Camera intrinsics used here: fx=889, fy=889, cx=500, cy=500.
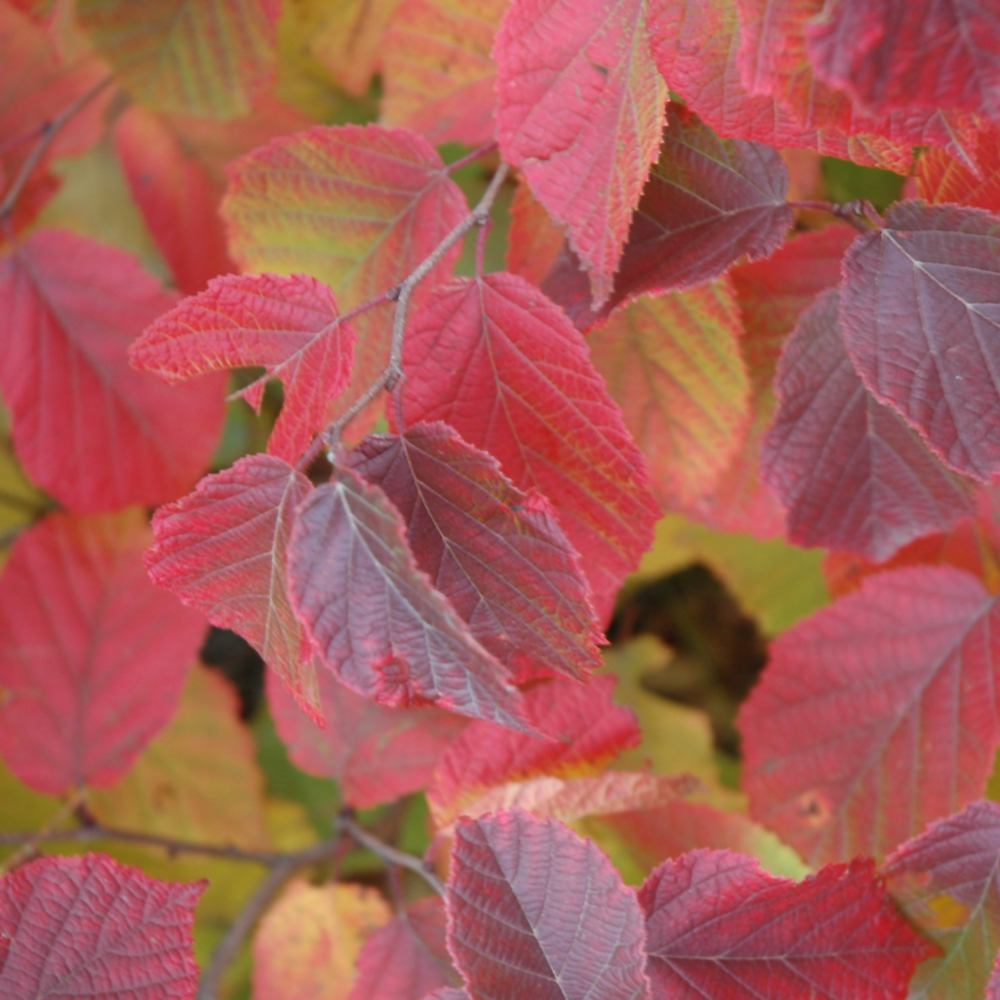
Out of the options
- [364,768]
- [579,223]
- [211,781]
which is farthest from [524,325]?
[211,781]

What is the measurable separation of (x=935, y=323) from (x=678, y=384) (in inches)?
10.5

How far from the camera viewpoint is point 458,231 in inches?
22.8

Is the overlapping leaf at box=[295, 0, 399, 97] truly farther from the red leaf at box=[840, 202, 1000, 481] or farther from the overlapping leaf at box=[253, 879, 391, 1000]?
the overlapping leaf at box=[253, 879, 391, 1000]

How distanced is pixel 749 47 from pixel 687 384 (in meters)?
0.37

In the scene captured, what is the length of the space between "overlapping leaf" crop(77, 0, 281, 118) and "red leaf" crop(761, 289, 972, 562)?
0.65 m

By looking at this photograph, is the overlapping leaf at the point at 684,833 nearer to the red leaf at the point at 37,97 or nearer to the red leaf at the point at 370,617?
the red leaf at the point at 370,617

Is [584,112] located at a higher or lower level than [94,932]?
higher

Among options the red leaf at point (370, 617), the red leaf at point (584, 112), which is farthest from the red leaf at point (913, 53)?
the red leaf at point (370, 617)

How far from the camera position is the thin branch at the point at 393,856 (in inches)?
28.2

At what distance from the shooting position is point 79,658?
1.06m

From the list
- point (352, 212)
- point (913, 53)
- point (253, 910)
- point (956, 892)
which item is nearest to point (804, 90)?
point (913, 53)

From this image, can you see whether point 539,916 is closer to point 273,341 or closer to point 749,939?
point 749,939

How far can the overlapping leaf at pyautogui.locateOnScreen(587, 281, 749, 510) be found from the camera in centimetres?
73

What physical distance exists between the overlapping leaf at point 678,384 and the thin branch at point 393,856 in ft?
1.24
